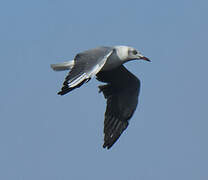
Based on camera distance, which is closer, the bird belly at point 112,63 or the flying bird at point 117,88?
the bird belly at point 112,63

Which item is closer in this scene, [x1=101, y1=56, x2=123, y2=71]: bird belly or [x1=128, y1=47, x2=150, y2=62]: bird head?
[x1=101, y1=56, x2=123, y2=71]: bird belly

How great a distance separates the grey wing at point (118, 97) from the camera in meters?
14.7

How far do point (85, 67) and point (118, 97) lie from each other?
2635 mm

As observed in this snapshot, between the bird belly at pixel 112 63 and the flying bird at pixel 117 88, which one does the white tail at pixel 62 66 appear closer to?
the flying bird at pixel 117 88

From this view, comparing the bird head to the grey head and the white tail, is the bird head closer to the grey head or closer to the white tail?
the grey head

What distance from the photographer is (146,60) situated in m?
14.5

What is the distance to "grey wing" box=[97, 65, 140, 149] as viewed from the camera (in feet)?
48.2

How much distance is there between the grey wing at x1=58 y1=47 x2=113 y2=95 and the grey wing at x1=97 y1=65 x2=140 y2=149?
4.17 feet

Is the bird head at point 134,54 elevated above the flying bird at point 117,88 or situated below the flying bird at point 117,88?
above

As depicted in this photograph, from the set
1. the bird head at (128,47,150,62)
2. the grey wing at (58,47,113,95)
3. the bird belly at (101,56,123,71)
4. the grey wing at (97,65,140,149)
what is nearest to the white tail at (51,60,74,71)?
the bird belly at (101,56,123,71)

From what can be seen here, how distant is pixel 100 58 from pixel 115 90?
237 centimetres

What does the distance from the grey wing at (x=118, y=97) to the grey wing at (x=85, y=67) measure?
4.17ft

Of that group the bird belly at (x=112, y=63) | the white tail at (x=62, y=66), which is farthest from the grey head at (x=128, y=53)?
the white tail at (x=62, y=66)

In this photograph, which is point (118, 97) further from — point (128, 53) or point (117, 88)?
point (128, 53)
